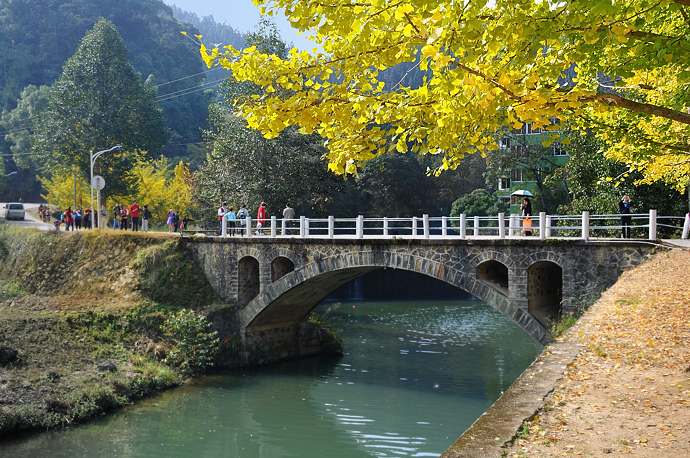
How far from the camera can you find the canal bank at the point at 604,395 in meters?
5.12

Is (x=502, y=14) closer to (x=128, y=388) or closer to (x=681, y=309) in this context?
(x=681, y=309)

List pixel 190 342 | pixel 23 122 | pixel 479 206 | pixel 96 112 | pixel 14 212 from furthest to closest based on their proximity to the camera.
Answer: pixel 23 122 < pixel 14 212 < pixel 479 206 < pixel 96 112 < pixel 190 342

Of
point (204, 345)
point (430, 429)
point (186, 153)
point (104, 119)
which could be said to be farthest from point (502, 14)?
point (186, 153)

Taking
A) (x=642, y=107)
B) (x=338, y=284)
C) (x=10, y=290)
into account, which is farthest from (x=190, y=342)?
(x=642, y=107)

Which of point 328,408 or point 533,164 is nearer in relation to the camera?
point 328,408

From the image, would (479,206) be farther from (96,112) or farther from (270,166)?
(96,112)

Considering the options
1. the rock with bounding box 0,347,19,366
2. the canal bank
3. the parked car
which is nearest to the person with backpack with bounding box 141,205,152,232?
the rock with bounding box 0,347,19,366

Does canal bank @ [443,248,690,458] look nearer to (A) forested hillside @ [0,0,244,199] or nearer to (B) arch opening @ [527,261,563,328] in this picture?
(B) arch opening @ [527,261,563,328]

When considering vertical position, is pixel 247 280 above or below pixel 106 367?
above

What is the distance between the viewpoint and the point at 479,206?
46.4m

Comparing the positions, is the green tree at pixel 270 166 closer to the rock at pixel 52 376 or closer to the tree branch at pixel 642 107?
the rock at pixel 52 376

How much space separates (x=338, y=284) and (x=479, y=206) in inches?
950

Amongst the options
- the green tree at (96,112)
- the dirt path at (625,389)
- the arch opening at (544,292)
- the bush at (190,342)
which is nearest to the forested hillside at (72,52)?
the green tree at (96,112)

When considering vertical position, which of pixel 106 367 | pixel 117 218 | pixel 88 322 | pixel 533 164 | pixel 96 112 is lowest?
pixel 106 367
